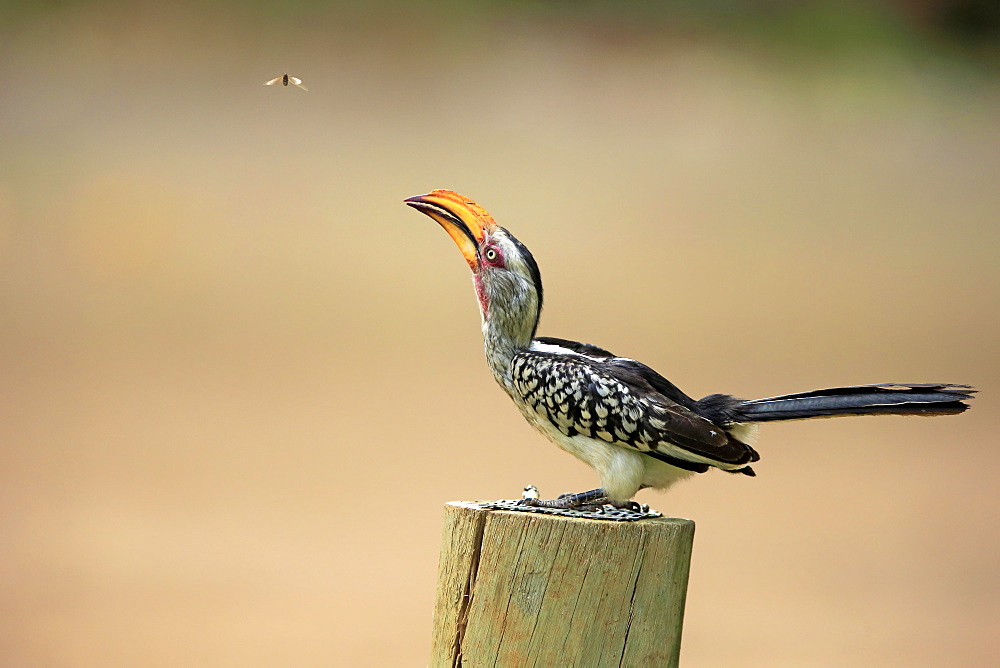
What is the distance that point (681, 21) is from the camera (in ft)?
18.6

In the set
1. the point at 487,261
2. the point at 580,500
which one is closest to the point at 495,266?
the point at 487,261

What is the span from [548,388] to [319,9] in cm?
363

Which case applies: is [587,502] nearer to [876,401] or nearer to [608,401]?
[608,401]

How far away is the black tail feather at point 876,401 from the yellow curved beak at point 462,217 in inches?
26.3

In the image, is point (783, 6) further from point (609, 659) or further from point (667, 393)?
point (609, 659)

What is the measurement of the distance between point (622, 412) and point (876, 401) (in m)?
0.47

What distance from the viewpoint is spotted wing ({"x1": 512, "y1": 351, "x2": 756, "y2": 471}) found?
1.92 metres

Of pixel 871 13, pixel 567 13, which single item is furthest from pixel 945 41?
pixel 567 13

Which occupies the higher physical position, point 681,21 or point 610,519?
point 681,21

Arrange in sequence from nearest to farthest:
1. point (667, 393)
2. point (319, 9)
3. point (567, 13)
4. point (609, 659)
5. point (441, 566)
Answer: point (609, 659) → point (441, 566) → point (667, 393) → point (319, 9) → point (567, 13)

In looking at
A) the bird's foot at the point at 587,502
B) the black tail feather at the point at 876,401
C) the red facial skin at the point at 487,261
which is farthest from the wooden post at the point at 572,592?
the red facial skin at the point at 487,261

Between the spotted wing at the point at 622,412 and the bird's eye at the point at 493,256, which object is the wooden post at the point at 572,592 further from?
the bird's eye at the point at 493,256

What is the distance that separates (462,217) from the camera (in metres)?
2.12

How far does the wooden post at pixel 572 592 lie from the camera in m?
1.78
